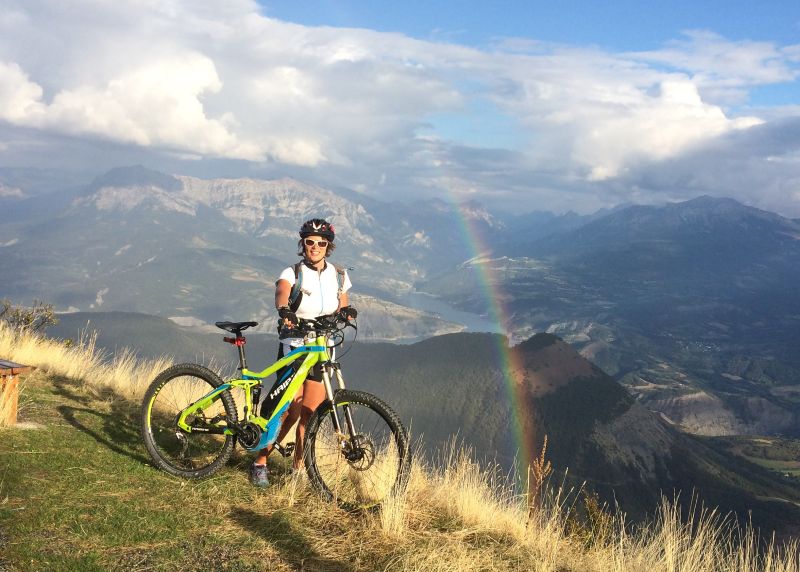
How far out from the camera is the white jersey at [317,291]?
21.2 ft

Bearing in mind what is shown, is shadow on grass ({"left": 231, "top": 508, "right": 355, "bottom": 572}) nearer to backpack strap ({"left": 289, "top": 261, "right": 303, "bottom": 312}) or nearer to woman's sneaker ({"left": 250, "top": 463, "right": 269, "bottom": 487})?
woman's sneaker ({"left": 250, "top": 463, "right": 269, "bottom": 487})

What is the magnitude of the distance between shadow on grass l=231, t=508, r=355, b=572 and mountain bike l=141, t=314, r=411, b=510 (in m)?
0.60

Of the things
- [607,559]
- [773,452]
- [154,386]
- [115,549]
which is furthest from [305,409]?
[773,452]

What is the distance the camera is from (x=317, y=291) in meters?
6.54

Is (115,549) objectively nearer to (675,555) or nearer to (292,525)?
(292,525)

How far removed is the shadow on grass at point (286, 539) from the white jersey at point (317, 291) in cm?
208

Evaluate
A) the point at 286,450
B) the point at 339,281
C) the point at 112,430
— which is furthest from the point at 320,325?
the point at 112,430

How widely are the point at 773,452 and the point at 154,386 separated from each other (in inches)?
5853

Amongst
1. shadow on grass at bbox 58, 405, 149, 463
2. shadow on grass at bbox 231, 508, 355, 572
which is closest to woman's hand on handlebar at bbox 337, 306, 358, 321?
shadow on grass at bbox 231, 508, 355, 572

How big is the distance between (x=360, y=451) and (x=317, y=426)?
0.51 metres

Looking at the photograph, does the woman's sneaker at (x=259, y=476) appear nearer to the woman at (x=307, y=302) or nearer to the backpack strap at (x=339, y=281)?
the woman at (x=307, y=302)

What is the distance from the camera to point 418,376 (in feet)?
417

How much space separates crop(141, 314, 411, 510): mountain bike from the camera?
576cm

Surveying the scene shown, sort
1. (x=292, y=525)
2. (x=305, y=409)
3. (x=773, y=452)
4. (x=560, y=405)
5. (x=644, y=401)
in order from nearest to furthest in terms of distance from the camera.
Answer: (x=292, y=525) < (x=305, y=409) < (x=560, y=405) < (x=773, y=452) < (x=644, y=401)
